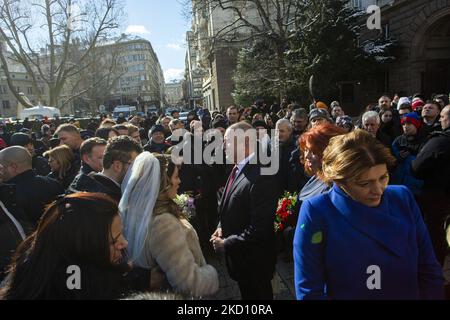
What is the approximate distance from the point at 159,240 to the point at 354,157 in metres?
1.13

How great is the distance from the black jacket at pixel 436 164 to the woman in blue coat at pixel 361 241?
180cm

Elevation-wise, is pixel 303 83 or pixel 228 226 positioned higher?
pixel 303 83

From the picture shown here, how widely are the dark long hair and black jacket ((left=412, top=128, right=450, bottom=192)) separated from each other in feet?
9.59

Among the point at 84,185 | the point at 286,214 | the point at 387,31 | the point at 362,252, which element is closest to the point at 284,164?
the point at 286,214

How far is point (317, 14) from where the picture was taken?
1673 cm

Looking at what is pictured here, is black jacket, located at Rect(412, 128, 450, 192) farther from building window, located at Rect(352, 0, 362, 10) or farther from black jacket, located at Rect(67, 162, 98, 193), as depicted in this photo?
building window, located at Rect(352, 0, 362, 10)

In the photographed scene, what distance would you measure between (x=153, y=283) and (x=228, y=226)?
3.11 ft

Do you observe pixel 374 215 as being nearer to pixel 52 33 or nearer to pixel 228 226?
pixel 228 226

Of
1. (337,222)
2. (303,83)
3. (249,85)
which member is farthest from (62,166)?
(249,85)

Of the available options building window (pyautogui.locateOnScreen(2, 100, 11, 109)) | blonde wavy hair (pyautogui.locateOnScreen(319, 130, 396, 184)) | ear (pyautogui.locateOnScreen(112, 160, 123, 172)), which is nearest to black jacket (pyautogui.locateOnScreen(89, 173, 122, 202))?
ear (pyautogui.locateOnScreen(112, 160, 123, 172))

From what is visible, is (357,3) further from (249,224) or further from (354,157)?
(354,157)

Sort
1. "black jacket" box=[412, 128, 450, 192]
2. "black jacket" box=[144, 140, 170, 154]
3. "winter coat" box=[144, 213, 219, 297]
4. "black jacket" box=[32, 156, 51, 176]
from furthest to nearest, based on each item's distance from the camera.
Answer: "black jacket" box=[144, 140, 170, 154]
"black jacket" box=[32, 156, 51, 176]
"black jacket" box=[412, 128, 450, 192]
"winter coat" box=[144, 213, 219, 297]

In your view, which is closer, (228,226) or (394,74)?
(228,226)

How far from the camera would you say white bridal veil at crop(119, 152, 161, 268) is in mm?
1834
